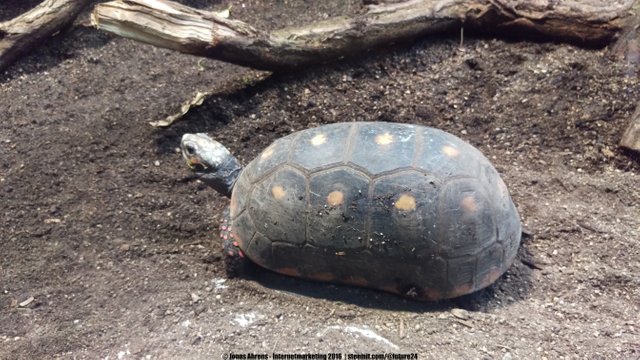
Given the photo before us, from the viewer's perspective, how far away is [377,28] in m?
4.05

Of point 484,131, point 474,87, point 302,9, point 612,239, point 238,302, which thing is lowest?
point 238,302

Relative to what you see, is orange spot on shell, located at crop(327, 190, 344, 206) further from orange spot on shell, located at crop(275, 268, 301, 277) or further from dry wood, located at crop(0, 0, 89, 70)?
dry wood, located at crop(0, 0, 89, 70)

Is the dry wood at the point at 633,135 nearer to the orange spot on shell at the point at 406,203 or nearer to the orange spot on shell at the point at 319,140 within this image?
the orange spot on shell at the point at 406,203

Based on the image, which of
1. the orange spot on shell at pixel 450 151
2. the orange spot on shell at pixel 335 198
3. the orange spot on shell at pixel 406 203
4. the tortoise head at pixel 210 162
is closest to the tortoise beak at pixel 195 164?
the tortoise head at pixel 210 162

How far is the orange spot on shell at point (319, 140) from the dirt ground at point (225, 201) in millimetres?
824

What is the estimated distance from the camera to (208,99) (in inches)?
159

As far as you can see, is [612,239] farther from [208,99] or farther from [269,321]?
[208,99]

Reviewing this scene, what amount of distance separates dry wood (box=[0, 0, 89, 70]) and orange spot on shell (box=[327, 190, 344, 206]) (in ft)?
12.2

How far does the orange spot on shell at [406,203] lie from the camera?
7.95 ft

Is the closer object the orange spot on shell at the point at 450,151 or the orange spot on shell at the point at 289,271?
the orange spot on shell at the point at 450,151

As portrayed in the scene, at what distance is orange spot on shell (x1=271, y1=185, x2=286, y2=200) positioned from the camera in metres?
2.63

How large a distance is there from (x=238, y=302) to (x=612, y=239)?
2.27m

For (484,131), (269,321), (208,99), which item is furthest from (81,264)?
(484,131)

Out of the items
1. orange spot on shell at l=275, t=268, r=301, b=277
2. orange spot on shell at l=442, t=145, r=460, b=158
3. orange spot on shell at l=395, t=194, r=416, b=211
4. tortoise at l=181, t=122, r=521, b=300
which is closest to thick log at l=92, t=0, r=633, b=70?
tortoise at l=181, t=122, r=521, b=300
